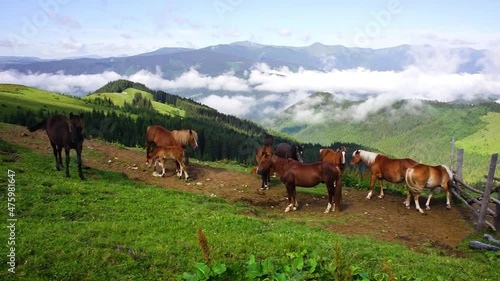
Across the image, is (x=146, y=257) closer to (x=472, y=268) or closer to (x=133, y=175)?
(x=472, y=268)

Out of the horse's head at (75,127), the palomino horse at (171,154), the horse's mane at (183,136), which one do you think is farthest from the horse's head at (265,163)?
the horse's head at (75,127)

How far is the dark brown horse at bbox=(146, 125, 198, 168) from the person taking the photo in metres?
22.7

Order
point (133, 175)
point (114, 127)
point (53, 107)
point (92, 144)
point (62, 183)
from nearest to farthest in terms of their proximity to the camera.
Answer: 1. point (62, 183)
2. point (133, 175)
3. point (92, 144)
4. point (114, 127)
5. point (53, 107)

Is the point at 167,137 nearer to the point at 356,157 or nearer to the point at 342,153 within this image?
the point at 342,153

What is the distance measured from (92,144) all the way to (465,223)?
24.3 metres

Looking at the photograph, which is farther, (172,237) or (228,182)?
(228,182)

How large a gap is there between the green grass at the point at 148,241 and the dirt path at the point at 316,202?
1.58 metres

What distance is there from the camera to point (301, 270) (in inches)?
286

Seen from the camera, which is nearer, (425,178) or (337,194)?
(337,194)

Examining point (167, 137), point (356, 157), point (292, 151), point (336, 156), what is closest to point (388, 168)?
point (356, 157)

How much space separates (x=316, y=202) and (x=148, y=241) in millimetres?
11606

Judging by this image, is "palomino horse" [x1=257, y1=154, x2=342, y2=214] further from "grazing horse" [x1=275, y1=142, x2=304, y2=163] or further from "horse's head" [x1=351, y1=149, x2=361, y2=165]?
"grazing horse" [x1=275, y1=142, x2=304, y2=163]

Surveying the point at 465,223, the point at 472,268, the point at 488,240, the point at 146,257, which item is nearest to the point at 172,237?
the point at 146,257

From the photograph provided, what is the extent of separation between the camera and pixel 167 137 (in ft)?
74.7
